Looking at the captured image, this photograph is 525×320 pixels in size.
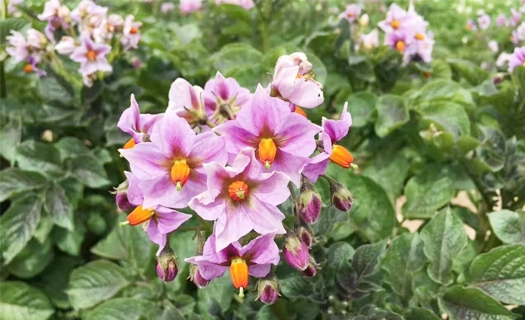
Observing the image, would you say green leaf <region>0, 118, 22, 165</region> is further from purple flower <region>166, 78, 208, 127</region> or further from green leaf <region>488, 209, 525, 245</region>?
green leaf <region>488, 209, 525, 245</region>

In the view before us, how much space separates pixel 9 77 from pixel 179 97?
1023 mm

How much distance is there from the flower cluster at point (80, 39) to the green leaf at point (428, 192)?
2.25 feet

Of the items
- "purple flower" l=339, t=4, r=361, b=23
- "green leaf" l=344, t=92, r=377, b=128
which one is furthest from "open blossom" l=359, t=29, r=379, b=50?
"green leaf" l=344, t=92, r=377, b=128

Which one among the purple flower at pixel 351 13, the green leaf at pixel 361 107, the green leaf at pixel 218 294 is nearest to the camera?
the green leaf at pixel 218 294

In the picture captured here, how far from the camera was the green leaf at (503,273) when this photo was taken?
912mm

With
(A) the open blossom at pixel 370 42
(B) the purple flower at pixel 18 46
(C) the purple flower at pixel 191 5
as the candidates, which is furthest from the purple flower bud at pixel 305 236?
(C) the purple flower at pixel 191 5

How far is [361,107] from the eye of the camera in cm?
138

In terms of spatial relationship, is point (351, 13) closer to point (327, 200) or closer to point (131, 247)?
point (327, 200)

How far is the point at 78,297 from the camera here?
1.13 metres

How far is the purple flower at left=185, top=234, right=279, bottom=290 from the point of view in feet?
2.21

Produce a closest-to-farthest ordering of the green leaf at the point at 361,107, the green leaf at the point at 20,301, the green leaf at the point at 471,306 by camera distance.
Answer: the green leaf at the point at 471,306, the green leaf at the point at 20,301, the green leaf at the point at 361,107

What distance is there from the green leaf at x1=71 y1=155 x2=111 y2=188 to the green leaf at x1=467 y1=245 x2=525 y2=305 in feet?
2.46

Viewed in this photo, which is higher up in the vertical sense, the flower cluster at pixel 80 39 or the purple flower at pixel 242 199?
the purple flower at pixel 242 199

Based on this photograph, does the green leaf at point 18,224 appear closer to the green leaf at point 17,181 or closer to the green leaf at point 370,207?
the green leaf at point 17,181
